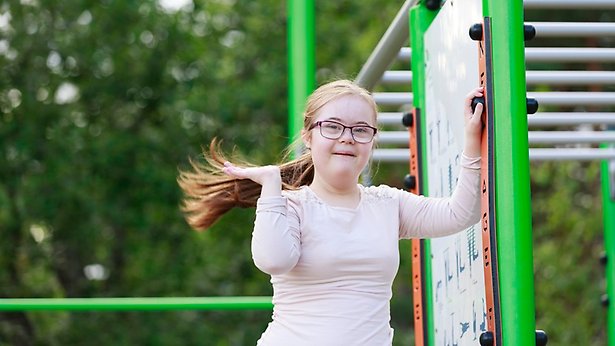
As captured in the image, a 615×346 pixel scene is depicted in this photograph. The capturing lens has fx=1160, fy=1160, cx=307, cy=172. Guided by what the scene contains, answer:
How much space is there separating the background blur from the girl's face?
19.8 ft

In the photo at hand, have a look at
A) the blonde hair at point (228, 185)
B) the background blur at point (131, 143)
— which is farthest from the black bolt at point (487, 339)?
the background blur at point (131, 143)

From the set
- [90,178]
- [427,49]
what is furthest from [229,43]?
[427,49]

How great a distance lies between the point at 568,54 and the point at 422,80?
21.9 inches

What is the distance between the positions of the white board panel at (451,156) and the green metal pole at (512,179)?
180 millimetres

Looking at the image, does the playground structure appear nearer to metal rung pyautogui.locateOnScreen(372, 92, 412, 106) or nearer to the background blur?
metal rung pyautogui.locateOnScreen(372, 92, 412, 106)

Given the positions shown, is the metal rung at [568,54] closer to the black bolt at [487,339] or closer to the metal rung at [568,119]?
the metal rung at [568,119]

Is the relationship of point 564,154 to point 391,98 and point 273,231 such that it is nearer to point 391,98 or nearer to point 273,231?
point 391,98

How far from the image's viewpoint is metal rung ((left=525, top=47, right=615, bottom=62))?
125 inches

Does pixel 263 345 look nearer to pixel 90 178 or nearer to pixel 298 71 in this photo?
pixel 298 71

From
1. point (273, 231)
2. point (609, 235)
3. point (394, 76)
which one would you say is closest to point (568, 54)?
point (394, 76)

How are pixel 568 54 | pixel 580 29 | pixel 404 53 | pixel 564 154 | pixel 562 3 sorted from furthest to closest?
1. pixel 564 154
2. pixel 404 53
3. pixel 568 54
4. pixel 580 29
5. pixel 562 3

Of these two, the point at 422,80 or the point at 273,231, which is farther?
the point at 422,80

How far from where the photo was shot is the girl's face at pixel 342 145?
2164 mm

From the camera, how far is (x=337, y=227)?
2.17 m
